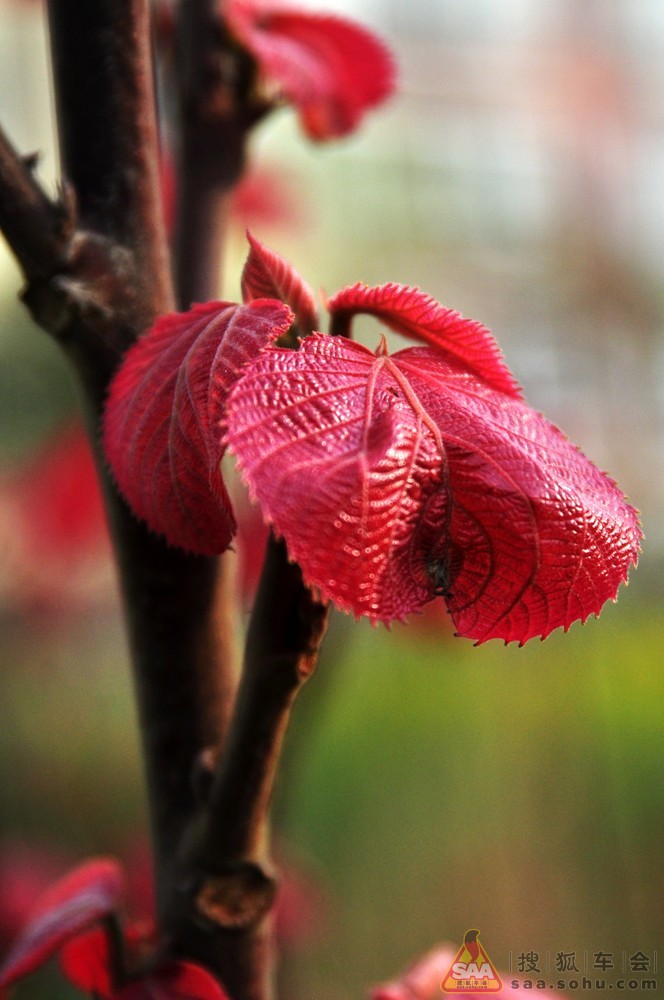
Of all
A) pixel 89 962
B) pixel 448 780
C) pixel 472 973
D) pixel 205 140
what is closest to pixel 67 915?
pixel 89 962

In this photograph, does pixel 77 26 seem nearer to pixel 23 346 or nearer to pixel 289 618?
pixel 289 618

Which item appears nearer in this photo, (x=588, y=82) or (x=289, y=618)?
(x=289, y=618)

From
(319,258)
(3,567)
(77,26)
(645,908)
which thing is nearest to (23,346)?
(3,567)

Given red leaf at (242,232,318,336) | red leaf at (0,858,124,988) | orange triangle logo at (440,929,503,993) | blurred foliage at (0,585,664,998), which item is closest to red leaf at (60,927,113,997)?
red leaf at (0,858,124,988)

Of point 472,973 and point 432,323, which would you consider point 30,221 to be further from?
point 472,973

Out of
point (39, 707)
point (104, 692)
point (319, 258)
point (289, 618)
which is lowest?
point (104, 692)

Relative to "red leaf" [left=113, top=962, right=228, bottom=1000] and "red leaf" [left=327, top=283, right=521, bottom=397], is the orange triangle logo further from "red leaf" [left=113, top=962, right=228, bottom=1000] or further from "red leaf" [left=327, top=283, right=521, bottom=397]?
"red leaf" [left=327, top=283, right=521, bottom=397]
